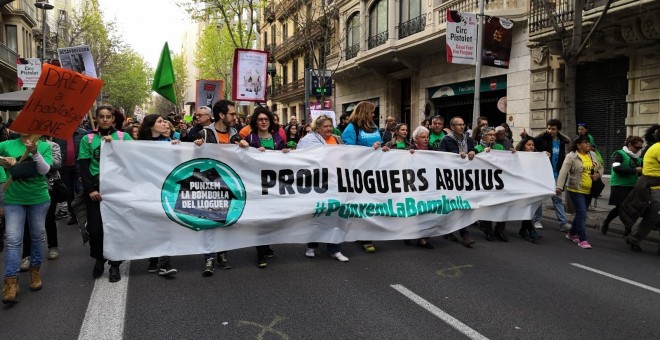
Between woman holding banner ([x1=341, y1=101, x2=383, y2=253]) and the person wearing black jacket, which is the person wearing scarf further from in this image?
woman holding banner ([x1=341, y1=101, x2=383, y2=253])

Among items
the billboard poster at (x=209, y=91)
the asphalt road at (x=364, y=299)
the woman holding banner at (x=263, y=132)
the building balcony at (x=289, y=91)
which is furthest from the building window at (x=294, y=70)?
the asphalt road at (x=364, y=299)

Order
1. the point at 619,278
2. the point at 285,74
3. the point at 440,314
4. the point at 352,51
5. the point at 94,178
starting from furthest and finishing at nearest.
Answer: the point at 285,74 < the point at 352,51 < the point at 619,278 < the point at 94,178 < the point at 440,314

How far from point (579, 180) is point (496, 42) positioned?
7.82 metres

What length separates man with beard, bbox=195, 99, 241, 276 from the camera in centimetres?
568

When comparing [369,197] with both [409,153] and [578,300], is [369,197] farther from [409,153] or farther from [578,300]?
[578,300]

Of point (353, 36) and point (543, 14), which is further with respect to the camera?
point (353, 36)

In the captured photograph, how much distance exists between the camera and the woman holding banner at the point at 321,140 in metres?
6.28

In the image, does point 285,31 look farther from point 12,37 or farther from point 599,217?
point 599,217

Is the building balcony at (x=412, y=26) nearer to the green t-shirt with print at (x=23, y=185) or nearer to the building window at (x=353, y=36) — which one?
the building window at (x=353, y=36)

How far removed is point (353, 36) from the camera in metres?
26.9

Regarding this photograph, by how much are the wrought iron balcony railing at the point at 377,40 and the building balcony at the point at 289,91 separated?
1123 cm

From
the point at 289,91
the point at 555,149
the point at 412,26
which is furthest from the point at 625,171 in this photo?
the point at 289,91

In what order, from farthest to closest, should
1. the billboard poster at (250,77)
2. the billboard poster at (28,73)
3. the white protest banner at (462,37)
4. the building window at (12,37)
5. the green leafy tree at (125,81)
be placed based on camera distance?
the green leafy tree at (125,81)
the building window at (12,37)
the billboard poster at (28,73)
the white protest banner at (462,37)
the billboard poster at (250,77)

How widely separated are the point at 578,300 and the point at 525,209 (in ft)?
9.48
